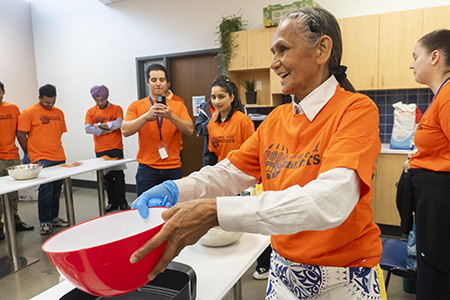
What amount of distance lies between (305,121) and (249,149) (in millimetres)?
239

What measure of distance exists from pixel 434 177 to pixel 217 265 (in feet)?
4.26

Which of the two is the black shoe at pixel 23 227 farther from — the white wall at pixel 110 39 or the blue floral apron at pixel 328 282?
the blue floral apron at pixel 328 282

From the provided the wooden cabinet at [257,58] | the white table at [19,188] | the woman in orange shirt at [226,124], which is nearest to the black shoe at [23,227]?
the white table at [19,188]

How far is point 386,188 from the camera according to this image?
3.47m

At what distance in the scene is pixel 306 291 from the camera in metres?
0.92

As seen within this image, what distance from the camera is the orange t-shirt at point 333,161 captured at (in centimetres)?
75

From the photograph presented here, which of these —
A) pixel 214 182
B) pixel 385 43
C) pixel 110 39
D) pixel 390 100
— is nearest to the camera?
pixel 214 182

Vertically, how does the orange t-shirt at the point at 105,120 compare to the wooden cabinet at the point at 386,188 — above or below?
above

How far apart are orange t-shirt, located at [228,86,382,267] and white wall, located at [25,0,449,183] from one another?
144 inches

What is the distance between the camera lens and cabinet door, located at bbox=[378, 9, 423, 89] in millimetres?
3404

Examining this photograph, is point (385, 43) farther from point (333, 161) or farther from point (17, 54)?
point (17, 54)

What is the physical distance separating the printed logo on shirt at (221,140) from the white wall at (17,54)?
4668mm

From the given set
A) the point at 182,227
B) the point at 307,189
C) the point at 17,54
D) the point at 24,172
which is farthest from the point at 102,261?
the point at 17,54

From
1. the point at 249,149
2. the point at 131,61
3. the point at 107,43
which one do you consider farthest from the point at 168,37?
the point at 249,149
